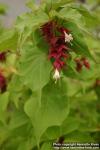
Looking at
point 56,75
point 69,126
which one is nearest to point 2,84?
point 69,126

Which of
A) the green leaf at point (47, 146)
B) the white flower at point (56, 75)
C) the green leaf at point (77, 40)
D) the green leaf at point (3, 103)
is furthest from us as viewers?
the green leaf at point (3, 103)

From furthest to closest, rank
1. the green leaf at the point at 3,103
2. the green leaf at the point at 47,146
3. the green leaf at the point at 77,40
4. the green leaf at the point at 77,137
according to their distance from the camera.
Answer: the green leaf at the point at 3,103
the green leaf at the point at 77,137
the green leaf at the point at 47,146
the green leaf at the point at 77,40

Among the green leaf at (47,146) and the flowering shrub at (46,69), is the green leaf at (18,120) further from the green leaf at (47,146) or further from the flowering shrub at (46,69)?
the green leaf at (47,146)

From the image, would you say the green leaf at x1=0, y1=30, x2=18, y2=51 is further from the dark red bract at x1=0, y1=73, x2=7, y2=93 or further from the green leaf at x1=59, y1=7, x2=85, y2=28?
the dark red bract at x1=0, y1=73, x2=7, y2=93

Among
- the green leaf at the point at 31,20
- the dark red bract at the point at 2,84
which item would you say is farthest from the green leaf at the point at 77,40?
the dark red bract at the point at 2,84

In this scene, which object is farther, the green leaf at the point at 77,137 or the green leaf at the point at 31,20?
the green leaf at the point at 77,137

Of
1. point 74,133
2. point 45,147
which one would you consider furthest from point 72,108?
point 45,147

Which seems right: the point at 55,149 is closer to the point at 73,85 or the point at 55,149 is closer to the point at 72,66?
the point at 72,66

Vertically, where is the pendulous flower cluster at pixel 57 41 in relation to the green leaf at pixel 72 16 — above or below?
below
